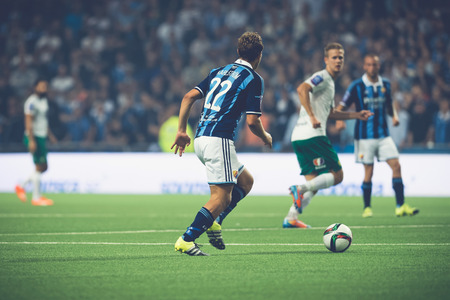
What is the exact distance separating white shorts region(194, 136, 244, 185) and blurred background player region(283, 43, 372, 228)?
106 inches

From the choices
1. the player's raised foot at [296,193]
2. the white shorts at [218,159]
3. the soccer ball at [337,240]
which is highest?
the white shorts at [218,159]

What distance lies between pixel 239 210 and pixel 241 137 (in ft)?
18.8

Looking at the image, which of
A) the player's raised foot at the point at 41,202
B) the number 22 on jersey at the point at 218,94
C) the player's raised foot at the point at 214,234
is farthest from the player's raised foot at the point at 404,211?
the player's raised foot at the point at 41,202

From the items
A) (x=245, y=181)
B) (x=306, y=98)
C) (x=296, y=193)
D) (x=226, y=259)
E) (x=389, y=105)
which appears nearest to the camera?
(x=226, y=259)

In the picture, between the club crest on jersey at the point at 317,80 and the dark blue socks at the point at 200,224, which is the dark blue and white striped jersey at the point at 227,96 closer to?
the dark blue socks at the point at 200,224

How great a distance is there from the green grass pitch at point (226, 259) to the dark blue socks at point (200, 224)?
0.74 ft

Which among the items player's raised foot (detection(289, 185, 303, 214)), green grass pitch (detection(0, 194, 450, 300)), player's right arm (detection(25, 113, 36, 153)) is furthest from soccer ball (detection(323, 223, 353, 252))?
player's right arm (detection(25, 113, 36, 153))

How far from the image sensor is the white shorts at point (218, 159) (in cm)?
684

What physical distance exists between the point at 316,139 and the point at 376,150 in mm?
2274

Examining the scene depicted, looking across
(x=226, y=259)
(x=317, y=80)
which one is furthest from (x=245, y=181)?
(x=317, y=80)

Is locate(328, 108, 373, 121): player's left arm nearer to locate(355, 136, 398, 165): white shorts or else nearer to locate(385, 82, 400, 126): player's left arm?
locate(355, 136, 398, 165): white shorts

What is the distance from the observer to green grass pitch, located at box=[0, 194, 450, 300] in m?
5.07

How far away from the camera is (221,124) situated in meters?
6.93

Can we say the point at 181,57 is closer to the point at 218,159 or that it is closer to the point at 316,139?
the point at 316,139
